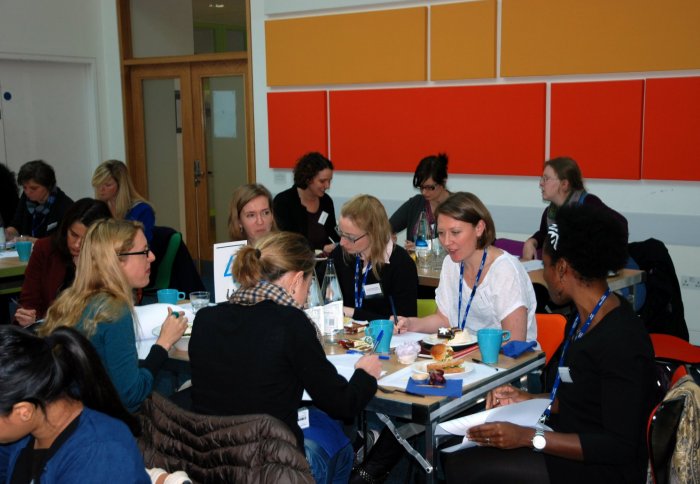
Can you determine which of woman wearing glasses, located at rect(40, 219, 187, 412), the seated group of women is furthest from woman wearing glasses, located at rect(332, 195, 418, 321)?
woman wearing glasses, located at rect(40, 219, 187, 412)

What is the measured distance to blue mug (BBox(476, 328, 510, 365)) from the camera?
2846 mm

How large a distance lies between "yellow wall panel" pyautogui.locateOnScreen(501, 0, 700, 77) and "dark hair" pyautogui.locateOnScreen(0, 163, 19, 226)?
13.7 ft

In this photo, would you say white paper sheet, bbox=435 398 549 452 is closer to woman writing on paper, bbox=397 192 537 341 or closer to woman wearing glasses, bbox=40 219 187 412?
woman writing on paper, bbox=397 192 537 341

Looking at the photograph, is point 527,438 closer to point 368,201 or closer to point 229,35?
point 368,201

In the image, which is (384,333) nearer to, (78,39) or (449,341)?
(449,341)

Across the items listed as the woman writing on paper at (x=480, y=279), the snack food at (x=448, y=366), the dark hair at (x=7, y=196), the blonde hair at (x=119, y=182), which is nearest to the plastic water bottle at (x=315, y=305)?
the woman writing on paper at (x=480, y=279)

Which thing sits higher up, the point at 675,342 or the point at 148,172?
the point at 148,172

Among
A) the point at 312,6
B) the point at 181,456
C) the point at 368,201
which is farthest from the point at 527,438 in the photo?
the point at 312,6

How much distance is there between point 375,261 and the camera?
3832mm

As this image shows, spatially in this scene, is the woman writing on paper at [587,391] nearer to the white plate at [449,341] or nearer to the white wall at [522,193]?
the white plate at [449,341]

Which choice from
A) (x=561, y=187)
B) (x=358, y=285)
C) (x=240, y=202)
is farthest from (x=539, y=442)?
(x=561, y=187)

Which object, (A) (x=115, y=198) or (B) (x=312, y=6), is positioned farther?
(B) (x=312, y=6)

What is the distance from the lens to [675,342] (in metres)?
4.18

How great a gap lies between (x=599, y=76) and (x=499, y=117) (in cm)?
81
